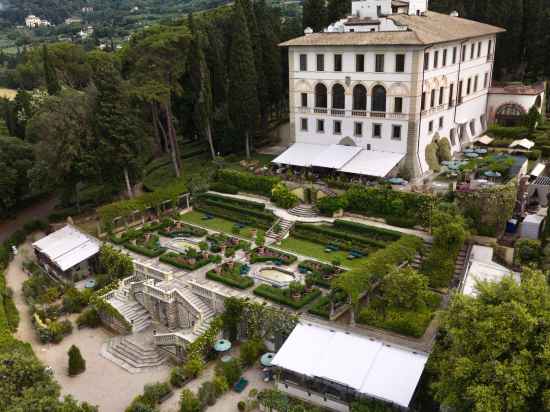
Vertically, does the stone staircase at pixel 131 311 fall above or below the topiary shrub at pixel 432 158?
below

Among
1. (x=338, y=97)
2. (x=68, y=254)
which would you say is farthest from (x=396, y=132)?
(x=68, y=254)

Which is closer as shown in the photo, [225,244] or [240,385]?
[240,385]

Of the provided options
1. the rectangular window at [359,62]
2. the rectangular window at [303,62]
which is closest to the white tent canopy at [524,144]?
the rectangular window at [359,62]

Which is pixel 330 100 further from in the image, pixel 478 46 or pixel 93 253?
pixel 93 253

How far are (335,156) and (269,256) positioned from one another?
14.0m

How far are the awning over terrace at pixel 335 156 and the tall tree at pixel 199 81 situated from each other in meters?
Answer: 14.2

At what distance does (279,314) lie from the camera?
26891 millimetres

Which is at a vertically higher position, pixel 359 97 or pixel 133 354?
pixel 359 97

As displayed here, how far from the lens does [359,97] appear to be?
44312 mm

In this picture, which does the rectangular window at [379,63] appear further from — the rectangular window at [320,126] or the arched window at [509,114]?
the arched window at [509,114]

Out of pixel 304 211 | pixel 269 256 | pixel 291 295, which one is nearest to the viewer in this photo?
pixel 291 295

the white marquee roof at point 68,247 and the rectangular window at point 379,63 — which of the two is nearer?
the white marquee roof at point 68,247

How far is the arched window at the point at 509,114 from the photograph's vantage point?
5406 cm

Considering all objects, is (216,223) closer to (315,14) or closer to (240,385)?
(240,385)
